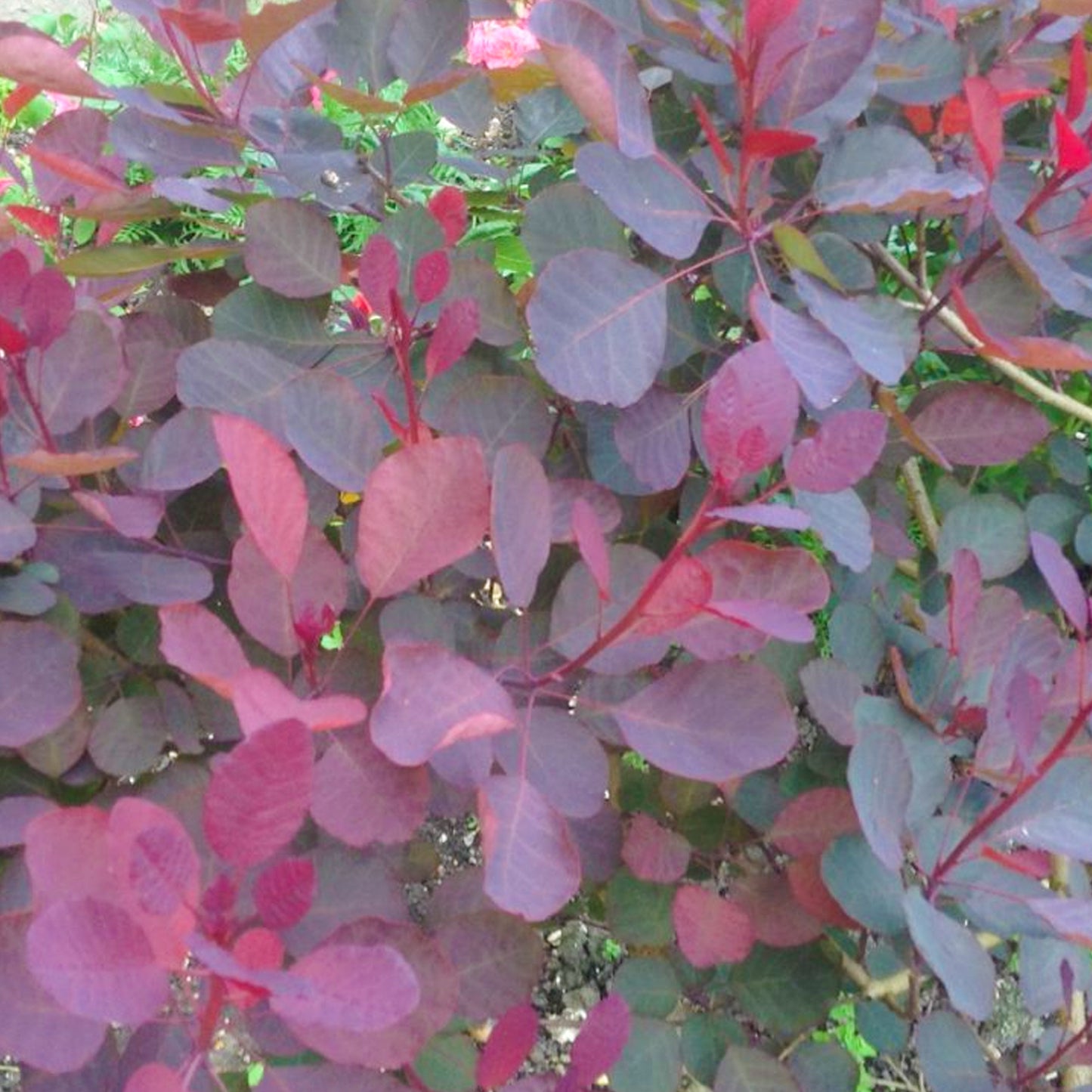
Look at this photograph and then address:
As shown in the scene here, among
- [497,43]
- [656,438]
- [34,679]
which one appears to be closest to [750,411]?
[656,438]

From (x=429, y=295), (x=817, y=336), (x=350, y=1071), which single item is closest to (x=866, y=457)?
(x=817, y=336)

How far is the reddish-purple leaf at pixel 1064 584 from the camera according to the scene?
0.62m

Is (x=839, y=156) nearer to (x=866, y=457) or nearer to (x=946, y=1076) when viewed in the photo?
(x=866, y=457)

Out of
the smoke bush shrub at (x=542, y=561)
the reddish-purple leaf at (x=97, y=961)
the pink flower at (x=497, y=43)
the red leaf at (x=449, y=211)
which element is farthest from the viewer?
the pink flower at (x=497, y=43)

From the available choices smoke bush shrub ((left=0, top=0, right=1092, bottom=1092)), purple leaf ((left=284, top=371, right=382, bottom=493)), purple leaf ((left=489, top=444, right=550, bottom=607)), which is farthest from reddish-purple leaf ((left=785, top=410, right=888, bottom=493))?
purple leaf ((left=284, top=371, right=382, bottom=493))

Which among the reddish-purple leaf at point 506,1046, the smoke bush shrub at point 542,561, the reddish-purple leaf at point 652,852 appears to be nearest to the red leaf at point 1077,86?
the smoke bush shrub at point 542,561

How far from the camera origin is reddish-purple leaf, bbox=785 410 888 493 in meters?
0.52

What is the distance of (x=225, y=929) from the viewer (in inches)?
16.7

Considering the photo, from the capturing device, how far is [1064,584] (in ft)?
2.06

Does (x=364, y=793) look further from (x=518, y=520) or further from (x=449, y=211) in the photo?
(x=449, y=211)

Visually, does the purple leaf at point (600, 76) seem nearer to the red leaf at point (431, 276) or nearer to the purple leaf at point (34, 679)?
the red leaf at point (431, 276)

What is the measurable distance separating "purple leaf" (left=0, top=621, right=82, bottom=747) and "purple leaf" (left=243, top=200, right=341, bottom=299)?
0.23m

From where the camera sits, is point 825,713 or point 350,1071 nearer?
point 350,1071

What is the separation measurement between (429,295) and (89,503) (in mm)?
200
